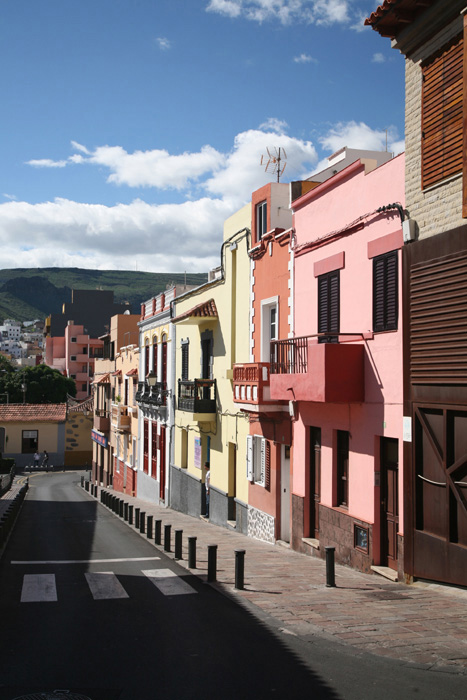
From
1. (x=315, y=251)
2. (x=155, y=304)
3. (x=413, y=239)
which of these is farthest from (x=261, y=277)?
(x=155, y=304)

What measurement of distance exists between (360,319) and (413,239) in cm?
226

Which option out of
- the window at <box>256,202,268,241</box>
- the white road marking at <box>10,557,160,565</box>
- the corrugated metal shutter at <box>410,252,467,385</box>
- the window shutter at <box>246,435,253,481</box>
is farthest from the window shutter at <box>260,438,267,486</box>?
the corrugated metal shutter at <box>410,252,467,385</box>

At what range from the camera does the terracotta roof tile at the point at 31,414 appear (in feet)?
197

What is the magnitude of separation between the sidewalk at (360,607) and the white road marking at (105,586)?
1.57 m

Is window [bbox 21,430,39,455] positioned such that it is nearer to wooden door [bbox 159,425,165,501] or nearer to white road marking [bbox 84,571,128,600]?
wooden door [bbox 159,425,165,501]

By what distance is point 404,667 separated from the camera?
281 inches

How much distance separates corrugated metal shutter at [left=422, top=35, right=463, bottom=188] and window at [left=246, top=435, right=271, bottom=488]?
880cm

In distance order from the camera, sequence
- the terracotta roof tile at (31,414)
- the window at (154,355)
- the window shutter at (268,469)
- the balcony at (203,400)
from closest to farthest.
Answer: the window shutter at (268,469), the balcony at (203,400), the window at (154,355), the terracotta roof tile at (31,414)

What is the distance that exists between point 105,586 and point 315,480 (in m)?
5.12

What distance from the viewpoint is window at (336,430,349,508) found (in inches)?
529

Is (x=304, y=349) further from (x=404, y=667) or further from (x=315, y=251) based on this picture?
(x=404, y=667)

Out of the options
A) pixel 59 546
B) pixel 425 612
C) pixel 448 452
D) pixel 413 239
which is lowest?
pixel 59 546

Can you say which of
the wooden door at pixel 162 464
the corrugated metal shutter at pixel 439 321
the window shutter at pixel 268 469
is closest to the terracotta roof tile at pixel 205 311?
the window shutter at pixel 268 469

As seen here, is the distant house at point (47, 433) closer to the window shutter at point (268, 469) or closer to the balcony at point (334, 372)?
the window shutter at point (268, 469)
